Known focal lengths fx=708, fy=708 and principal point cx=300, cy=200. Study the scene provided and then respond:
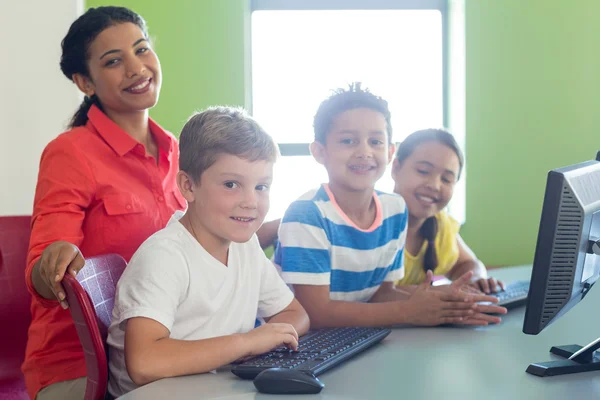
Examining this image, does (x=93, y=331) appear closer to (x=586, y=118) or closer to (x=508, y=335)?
(x=508, y=335)

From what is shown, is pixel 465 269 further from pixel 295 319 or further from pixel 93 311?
pixel 93 311

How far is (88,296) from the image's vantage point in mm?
1232

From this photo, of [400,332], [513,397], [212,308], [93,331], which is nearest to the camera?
[513,397]

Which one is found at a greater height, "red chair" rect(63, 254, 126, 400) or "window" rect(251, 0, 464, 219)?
"window" rect(251, 0, 464, 219)

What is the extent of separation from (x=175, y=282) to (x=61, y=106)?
208 cm

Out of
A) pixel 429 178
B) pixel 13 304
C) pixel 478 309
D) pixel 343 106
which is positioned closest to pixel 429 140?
pixel 429 178

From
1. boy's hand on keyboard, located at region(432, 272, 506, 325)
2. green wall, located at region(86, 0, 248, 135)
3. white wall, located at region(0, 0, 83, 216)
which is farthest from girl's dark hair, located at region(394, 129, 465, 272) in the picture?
white wall, located at region(0, 0, 83, 216)

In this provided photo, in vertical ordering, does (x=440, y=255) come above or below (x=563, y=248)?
below

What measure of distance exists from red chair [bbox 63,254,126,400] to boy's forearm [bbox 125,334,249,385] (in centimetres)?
10

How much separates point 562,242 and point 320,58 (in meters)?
2.92

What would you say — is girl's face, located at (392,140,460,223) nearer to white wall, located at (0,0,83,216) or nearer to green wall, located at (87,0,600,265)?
green wall, located at (87,0,600,265)

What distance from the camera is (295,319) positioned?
143 centimetres

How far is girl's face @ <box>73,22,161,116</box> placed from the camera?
5.86 feet

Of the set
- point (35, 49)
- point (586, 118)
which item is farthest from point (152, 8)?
point (586, 118)
